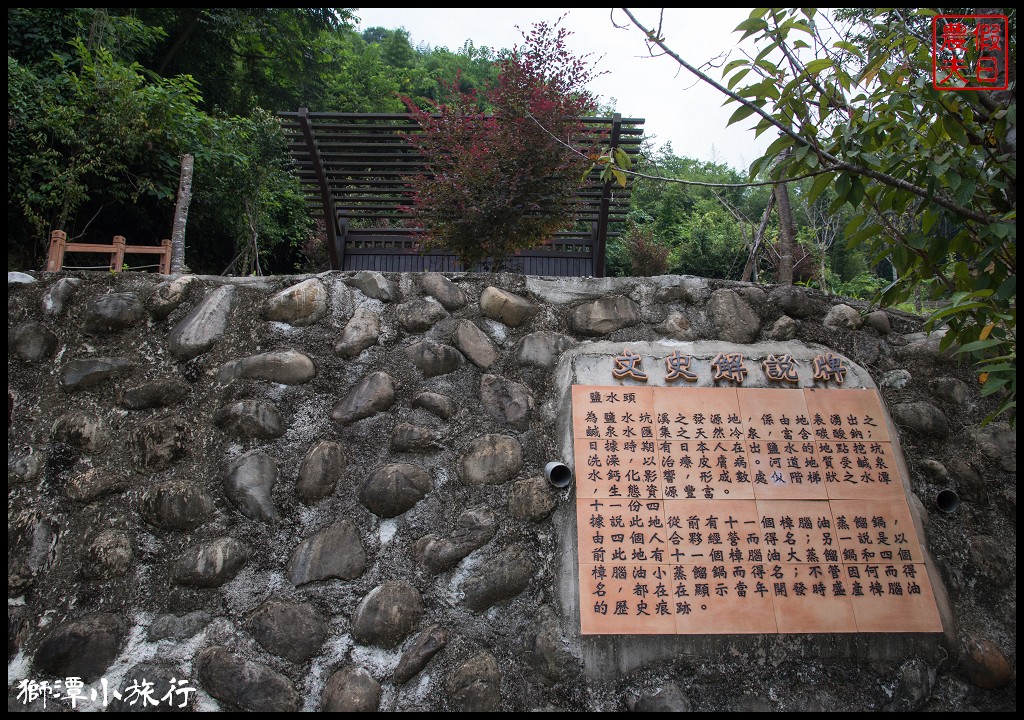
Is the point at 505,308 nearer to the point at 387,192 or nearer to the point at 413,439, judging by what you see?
the point at 413,439

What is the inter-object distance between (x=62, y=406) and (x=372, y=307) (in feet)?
5.27

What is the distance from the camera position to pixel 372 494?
9.69ft

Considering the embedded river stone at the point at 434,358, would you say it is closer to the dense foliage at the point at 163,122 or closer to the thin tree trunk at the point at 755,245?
the dense foliage at the point at 163,122

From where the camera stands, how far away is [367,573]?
9.28ft

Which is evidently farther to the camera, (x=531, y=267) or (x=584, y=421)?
(x=531, y=267)

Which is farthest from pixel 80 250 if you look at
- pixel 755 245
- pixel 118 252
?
pixel 755 245

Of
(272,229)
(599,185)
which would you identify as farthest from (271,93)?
(599,185)

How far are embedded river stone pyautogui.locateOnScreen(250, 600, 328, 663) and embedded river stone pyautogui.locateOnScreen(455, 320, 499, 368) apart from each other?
4.73 ft

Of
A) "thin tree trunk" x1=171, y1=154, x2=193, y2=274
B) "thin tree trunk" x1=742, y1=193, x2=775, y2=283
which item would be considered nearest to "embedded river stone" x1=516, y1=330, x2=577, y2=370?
"thin tree trunk" x1=742, y1=193, x2=775, y2=283

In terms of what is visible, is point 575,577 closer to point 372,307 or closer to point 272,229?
point 372,307

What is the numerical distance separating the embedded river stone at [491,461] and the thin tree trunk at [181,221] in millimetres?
3848

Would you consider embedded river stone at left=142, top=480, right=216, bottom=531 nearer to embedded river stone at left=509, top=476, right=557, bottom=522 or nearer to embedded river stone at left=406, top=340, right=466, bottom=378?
embedded river stone at left=406, top=340, right=466, bottom=378

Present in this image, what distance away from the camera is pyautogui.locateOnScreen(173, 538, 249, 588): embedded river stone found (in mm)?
2732

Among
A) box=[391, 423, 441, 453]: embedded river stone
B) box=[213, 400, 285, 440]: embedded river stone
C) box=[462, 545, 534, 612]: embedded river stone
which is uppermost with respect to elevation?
box=[213, 400, 285, 440]: embedded river stone
